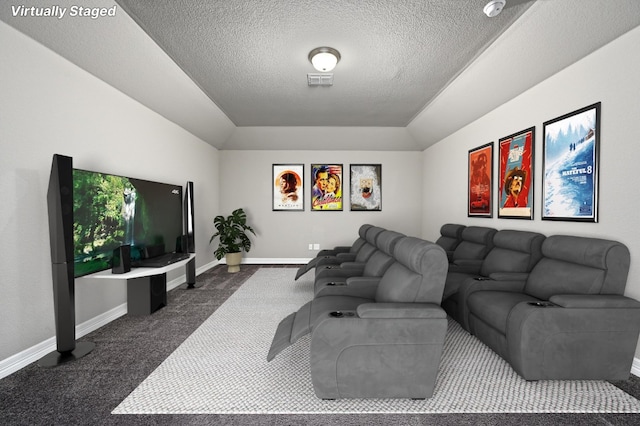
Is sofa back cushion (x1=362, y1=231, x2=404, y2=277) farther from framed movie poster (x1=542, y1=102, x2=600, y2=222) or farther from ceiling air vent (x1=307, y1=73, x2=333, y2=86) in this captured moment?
ceiling air vent (x1=307, y1=73, x2=333, y2=86)

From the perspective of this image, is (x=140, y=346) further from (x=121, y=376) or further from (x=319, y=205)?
(x=319, y=205)

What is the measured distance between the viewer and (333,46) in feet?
9.97

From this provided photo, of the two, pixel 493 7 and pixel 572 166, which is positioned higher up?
pixel 493 7

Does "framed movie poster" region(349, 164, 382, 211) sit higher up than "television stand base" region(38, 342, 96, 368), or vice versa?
"framed movie poster" region(349, 164, 382, 211)

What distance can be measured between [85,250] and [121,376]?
125cm

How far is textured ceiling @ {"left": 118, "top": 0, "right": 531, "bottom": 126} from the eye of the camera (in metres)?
2.46

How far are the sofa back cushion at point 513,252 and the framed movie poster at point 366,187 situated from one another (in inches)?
132

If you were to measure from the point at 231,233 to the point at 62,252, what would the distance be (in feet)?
11.6

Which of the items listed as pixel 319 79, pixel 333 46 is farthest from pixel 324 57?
pixel 319 79

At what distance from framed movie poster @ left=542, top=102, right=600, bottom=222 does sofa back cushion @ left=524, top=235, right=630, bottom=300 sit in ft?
1.42

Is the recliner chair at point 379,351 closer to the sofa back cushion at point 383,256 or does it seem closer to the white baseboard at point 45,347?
the sofa back cushion at point 383,256

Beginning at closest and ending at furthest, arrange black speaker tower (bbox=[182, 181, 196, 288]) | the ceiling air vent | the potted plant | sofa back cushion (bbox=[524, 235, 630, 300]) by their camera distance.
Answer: sofa back cushion (bbox=[524, 235, 630, 300]), the ceiling air vent, black speaker tower (bbox=[182, 181, 196, 288]), the potted plant

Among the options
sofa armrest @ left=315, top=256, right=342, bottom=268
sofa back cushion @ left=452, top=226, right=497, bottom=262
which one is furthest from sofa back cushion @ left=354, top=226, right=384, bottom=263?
sofa back cushion @ left=452, top=226, right=497, bottom=262

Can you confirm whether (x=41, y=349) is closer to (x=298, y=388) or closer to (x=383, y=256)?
(x=298, y=388)
